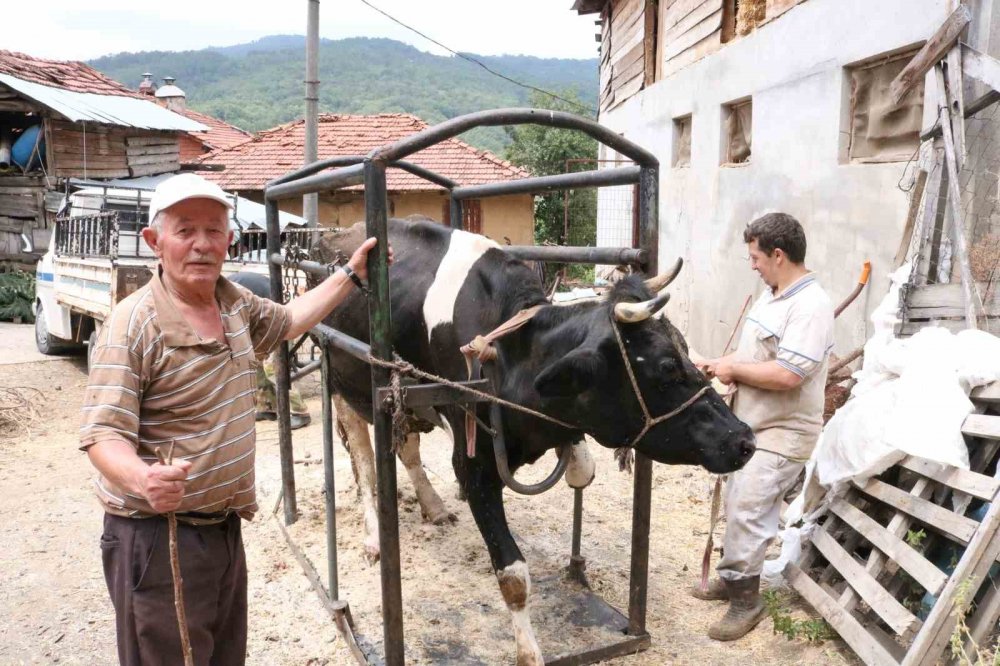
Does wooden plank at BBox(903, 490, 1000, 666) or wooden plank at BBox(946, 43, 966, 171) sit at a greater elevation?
wooden plank at BBox(946, 43, 966, 171)

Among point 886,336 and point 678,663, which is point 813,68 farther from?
point 678,663

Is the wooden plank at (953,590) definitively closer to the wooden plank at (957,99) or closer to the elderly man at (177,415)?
the elderly man at (177,415)

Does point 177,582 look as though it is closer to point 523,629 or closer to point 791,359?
point 523,629

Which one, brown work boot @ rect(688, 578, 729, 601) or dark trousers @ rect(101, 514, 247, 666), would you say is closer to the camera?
dark trousers @ rect(101, 514, 247, 666)

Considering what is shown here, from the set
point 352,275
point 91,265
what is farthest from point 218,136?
point 352,275

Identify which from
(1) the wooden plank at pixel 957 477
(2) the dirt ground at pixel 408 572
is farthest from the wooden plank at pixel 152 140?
(1) the wooden plank at pixel 957 477

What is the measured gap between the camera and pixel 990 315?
4188 mm

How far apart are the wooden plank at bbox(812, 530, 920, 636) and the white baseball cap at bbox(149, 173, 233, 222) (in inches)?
109

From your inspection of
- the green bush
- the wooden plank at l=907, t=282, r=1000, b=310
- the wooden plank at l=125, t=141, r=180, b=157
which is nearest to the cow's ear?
the wooden plank at l=907, t=282, r=1000, b=310

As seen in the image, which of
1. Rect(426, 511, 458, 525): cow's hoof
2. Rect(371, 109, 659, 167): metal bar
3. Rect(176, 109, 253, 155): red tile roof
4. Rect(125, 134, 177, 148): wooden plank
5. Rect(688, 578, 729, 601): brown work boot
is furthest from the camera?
Rect(176, 109, 253, 155): red tile roof

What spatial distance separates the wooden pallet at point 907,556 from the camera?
2.72 metres

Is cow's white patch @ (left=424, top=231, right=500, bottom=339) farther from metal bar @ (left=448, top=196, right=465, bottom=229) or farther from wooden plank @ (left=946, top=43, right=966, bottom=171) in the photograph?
wooden plank @ (left=946, top=43, right=966, bottom=171)

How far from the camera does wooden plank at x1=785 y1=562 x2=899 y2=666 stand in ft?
9.45

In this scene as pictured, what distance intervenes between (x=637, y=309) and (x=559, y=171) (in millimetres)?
22066
